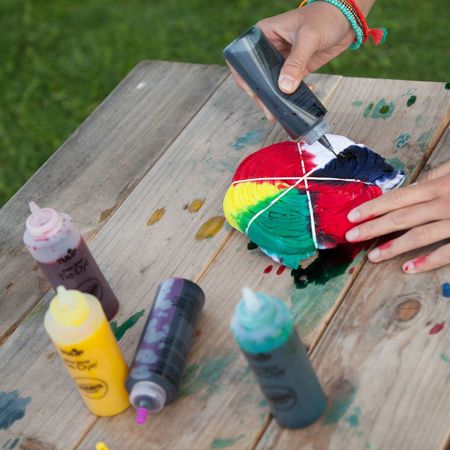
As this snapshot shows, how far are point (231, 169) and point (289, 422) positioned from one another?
2.15 ft

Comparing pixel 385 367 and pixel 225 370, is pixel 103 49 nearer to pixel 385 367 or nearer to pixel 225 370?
pixel 225 370

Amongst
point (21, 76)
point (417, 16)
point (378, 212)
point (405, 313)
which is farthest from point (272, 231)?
point (21, 76)

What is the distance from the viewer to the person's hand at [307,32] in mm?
1598

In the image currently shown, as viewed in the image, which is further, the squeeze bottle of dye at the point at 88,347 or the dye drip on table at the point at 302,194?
the dye drip on table at the point at 302,194

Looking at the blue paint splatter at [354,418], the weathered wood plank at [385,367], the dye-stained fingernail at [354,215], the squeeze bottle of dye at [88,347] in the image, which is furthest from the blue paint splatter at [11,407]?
the dye-stained fingernail at [354,215]

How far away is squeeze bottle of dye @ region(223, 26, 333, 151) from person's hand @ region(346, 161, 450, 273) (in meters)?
0.18

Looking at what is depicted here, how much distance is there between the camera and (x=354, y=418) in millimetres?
1171

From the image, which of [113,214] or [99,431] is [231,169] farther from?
[99,431]

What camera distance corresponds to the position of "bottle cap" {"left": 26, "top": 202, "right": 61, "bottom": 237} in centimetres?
130

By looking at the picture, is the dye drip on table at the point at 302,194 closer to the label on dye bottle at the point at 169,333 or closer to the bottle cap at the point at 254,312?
the label on dye bottle at the point at 169,333

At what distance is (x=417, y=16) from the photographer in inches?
124

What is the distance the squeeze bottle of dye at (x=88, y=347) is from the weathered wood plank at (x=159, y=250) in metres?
0.06

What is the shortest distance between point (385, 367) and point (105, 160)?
2.84ft

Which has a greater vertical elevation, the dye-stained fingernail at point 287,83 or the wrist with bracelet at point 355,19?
the dye-stained fingernail at point 287,83
